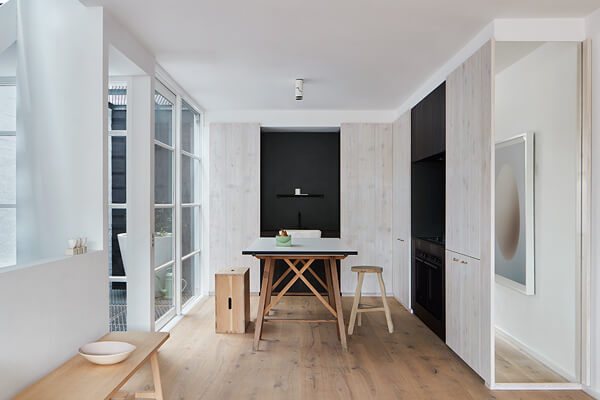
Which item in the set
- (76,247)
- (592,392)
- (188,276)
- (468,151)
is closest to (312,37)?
(468,151)

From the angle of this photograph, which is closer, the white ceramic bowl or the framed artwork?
the white ceramic bowl

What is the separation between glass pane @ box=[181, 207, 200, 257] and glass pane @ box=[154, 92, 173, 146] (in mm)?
993

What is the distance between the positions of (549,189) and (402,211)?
2.39 metres

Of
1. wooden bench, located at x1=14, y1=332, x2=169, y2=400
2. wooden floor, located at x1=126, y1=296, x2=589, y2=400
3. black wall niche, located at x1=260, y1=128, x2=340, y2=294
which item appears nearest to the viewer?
wooden bench, located at x1=14, y1=332, x2=169, y2=400

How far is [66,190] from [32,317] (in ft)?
3.09

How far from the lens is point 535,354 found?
306 cm

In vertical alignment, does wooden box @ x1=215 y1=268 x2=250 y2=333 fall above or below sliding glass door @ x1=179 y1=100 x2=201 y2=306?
below

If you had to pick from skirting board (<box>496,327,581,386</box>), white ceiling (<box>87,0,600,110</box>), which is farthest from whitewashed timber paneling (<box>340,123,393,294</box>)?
skirting board (<box>496,327,581,386</box>)

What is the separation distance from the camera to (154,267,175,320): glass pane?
4.09 meters

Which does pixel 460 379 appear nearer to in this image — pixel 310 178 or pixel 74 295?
pixel 74 295

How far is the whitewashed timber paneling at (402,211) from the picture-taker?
5.11m

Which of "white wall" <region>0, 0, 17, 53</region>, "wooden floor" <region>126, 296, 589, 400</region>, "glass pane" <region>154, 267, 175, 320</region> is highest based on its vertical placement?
"white wall" <region>0, 0, 17, 53</region>

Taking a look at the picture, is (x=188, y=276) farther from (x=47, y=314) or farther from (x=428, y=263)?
(x=47, y=314)

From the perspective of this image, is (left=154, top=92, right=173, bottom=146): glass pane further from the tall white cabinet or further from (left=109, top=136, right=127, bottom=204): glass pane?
the tall white cabinet
